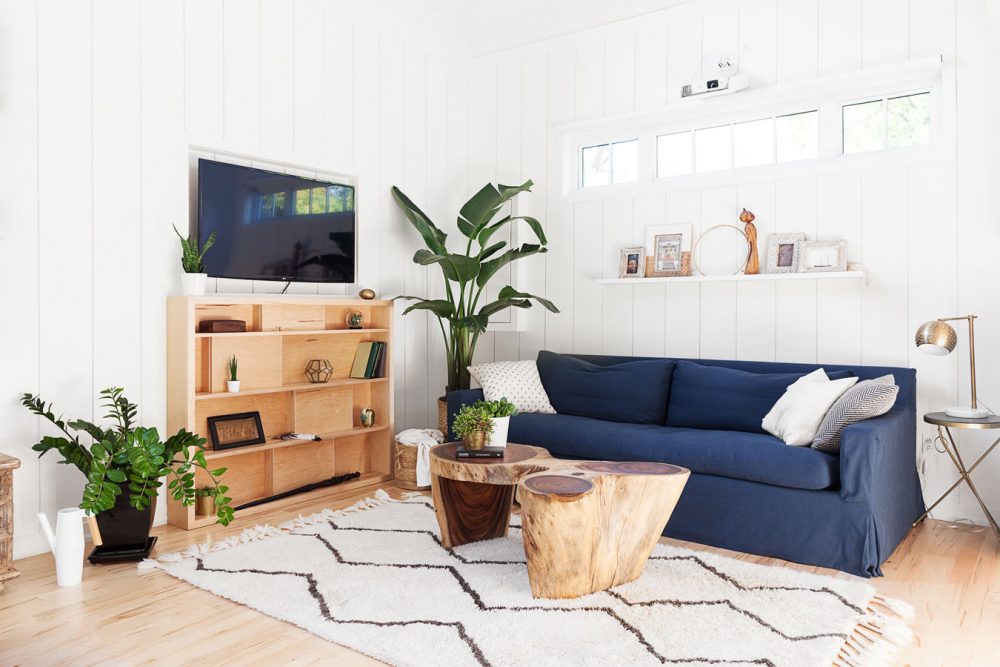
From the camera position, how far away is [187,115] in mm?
3582

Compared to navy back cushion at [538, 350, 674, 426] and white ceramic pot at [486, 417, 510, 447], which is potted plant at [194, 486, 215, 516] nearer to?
white ceramic pot at [486, 417, 510, 447]

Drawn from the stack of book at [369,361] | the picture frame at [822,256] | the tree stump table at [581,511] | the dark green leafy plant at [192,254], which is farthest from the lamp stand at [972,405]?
the dark green leafy plant at [192,254]

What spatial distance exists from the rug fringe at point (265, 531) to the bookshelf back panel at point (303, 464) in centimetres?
39

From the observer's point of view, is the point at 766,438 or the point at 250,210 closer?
the point at 766,438

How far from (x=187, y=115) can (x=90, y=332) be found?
1176 mm

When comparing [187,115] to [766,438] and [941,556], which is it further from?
[941,556]

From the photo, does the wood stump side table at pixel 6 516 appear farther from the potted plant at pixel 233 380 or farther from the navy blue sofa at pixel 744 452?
the navy blue sofa at pixel 744 452

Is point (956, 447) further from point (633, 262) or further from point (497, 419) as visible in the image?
point (497, 419)

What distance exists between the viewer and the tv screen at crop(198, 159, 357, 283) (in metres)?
3.63

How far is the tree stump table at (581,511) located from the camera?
2.47 m

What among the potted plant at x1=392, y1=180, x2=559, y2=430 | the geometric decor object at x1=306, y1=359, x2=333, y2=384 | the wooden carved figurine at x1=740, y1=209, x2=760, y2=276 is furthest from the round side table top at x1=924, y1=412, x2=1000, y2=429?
the geometric decor object at x1=306, y1=359, x2=333, y2=384

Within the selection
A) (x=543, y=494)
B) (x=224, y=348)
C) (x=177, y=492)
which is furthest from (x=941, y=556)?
(x=224, y=348)

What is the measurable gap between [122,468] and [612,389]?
97.7 inches

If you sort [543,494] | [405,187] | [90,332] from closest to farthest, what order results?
[543,494]
[90,332]
[405,187]
